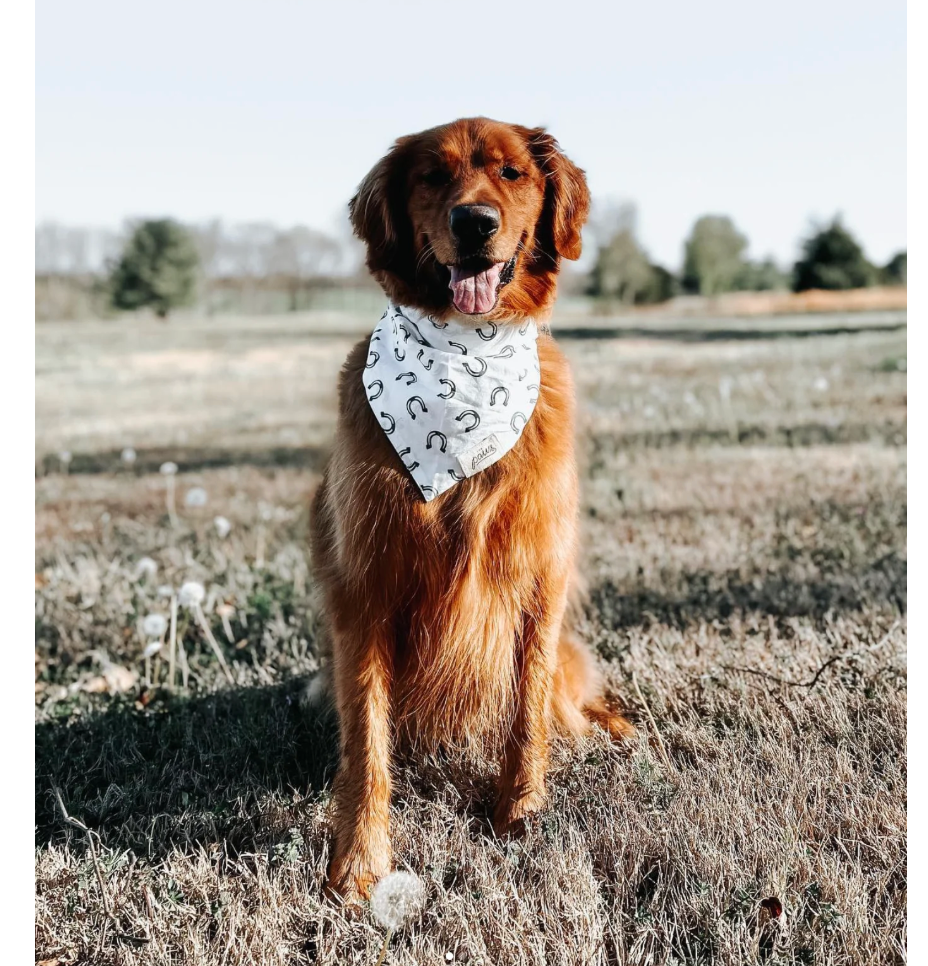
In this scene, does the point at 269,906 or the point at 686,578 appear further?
the point at 686,578

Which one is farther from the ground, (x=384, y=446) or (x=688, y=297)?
(x=688, y=297)

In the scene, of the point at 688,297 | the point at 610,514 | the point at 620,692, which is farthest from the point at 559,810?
the point at 688,297

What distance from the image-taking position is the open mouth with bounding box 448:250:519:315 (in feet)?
7.38

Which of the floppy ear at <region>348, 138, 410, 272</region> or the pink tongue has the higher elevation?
the floppy ear at <region>348, 138, 410, 272</region>

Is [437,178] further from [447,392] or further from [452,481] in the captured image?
[452,481]

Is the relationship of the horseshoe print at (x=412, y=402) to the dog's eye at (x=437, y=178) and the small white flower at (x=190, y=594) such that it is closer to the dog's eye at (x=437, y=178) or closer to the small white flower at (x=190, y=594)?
the dog's eye at (x=437, y=178)

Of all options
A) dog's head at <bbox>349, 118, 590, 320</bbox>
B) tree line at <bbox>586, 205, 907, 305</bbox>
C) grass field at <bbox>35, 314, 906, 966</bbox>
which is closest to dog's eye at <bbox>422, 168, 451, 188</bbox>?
dog's head at <bbox>349, 118, 590, 320</bbox>

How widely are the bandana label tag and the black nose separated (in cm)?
49

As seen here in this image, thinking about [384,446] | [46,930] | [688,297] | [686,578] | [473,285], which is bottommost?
[46,930]

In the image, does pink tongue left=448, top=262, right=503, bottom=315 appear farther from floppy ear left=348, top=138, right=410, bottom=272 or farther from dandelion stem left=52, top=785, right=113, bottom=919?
dandelion stem left=52, top=785, right=113, bottom=919

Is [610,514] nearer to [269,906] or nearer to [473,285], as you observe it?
[473,285]

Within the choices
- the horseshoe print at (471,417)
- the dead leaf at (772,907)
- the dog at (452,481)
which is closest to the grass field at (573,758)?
the dead leaf at (772,907)

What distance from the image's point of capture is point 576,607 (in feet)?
10.7
